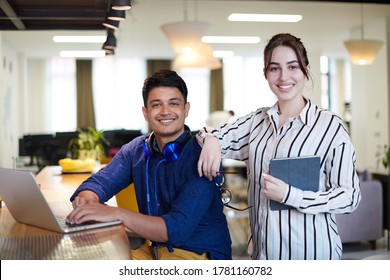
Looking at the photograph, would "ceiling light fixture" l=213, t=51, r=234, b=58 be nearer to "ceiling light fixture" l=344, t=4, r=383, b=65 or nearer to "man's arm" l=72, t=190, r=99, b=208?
"ceiling light fixture" l=344, t=4, r=383, b=65

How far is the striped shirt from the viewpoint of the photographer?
61.6 inches

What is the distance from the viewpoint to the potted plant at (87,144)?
8.33 feet

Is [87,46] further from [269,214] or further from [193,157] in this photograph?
[269,214]

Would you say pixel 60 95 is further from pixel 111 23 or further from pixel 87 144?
pixel 111 23

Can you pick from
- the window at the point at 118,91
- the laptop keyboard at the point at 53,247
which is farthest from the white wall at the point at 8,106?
the laptop keyboard at the point at 53,247

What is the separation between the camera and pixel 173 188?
5.62 feet

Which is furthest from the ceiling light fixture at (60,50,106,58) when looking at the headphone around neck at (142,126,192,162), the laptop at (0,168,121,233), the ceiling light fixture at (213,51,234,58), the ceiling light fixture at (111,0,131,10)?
the ceiling light fixture at (213,51,234,58)

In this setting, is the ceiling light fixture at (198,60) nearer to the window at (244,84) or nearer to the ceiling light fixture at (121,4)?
the window at (244,84)

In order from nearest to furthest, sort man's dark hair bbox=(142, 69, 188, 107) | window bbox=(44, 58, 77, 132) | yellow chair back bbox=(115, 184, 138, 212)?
man's dark hair bbox=(142, 69, 188, 107) < yellow chair back bbox=(115, 184, 138, 212) < window bbox=(44, 58, 77, 132)

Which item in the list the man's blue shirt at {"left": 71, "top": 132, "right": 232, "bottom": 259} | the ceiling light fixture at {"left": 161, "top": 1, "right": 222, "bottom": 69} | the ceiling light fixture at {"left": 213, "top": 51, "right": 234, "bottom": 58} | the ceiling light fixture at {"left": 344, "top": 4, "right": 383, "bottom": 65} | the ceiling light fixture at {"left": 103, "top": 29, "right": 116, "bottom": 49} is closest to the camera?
the man's blue shirt at {"left": 71, "top": 132, "right": 232, "bottom": 259}

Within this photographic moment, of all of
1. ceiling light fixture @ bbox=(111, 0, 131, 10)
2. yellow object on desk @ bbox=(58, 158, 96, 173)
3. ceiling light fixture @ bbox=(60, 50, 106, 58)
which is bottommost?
yellow object on desk @ bbox=(58, 158, 96, 173)

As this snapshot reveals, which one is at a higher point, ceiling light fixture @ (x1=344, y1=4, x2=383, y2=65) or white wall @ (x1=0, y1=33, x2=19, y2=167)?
ceiling light fixture @ (x1=344, y1=4, x2=383, y2=65)

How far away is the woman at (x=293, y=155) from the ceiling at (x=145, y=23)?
575 mm
